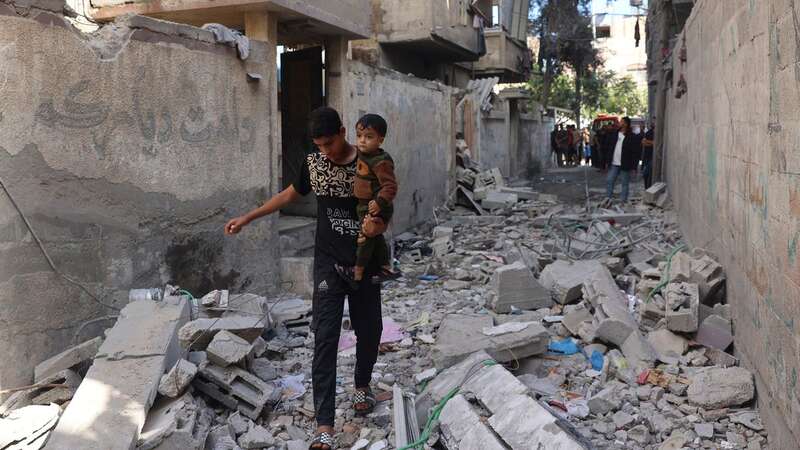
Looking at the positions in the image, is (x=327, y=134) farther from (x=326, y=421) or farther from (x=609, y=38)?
(x=609, y=38)

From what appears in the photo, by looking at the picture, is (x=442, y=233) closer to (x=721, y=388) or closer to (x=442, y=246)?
(x=442, y=246)

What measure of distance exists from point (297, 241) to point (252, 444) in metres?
4.17

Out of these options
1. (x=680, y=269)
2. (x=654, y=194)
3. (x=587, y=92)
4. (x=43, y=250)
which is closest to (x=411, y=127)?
(x=654, y=194)

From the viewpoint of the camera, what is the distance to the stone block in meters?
6.87

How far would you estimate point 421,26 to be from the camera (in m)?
15.4

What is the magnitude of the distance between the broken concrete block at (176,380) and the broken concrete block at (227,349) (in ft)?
1.18

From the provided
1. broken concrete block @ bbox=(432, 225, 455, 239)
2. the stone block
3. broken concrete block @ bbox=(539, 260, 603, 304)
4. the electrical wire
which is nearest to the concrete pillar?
the stone block

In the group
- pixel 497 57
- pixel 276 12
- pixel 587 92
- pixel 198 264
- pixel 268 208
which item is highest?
pixel 587 92

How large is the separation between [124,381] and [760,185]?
143 inches

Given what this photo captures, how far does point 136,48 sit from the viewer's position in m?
5.04

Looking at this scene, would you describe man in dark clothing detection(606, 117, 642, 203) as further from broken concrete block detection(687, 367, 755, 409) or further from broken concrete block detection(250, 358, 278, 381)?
broken concrete block detection(250, 358, 278, 381)

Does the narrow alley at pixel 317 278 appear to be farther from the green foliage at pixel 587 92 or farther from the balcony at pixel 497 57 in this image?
the green foliage at pixel 587 92

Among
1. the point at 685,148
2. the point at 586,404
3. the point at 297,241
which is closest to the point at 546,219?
the point at 685,148

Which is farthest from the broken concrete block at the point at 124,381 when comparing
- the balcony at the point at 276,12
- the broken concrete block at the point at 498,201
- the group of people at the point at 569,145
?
the group of people at the point at 569,145
